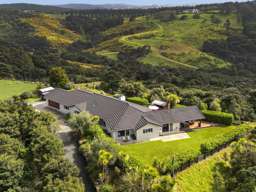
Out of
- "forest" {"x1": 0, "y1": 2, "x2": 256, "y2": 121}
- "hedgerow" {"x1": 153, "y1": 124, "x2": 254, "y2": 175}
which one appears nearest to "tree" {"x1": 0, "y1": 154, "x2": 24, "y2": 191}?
"hedgerow" {"x1": 153, "y1": 124, "x2": 254, "y2": 175}

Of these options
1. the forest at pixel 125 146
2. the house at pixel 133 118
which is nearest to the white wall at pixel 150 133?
the house at pixel 133 118

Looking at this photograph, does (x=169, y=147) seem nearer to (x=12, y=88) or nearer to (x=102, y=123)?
(x=102, y=123)

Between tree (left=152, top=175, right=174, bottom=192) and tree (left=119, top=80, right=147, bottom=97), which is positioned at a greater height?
tree (left=152, top=175, right=174, bottom=192)

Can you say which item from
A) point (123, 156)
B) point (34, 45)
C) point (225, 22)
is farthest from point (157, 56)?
point (123, 156)

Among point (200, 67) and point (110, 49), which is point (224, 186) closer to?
point (200, 67)

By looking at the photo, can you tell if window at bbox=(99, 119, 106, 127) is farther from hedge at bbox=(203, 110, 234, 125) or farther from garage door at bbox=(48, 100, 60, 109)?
hedge at bbox=(203, 110, 234, 125)

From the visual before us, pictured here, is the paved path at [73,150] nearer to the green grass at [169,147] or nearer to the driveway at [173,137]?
the green grass at [169,147]

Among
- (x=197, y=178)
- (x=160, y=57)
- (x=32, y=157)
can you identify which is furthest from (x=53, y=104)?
(x=160, y=57)
